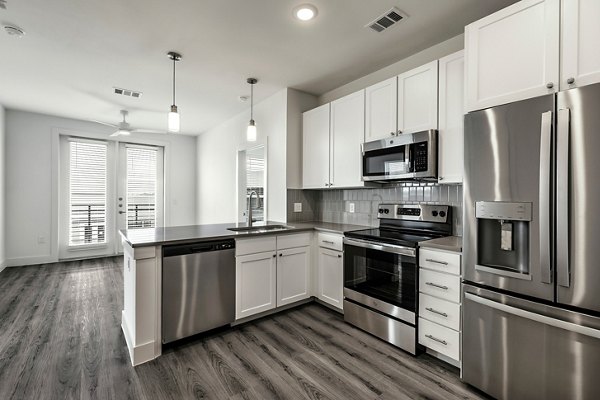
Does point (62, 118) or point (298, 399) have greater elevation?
point (62, 118)

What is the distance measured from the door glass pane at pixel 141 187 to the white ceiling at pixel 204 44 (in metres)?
2.07

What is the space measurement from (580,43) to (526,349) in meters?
1.64

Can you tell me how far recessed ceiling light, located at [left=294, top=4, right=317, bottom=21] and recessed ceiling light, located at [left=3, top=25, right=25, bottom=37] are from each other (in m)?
2.32

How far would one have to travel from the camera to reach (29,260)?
16.3 feet

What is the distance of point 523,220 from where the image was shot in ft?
5.18

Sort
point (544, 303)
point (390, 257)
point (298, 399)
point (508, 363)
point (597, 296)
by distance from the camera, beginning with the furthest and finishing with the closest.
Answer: point (390, 257), point (298, 399), point (508, 363), point (544, 303), point (597, 296)

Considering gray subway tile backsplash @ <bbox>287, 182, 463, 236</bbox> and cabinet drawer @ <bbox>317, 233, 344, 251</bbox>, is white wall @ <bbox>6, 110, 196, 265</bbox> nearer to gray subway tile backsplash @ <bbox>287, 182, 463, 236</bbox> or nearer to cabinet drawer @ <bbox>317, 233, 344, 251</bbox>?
gray subway tile backsplash @ <bbox>287, 182, 463, 236</bbox>

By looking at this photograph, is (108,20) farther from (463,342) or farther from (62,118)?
(62,118)

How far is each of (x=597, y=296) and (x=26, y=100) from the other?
653cm

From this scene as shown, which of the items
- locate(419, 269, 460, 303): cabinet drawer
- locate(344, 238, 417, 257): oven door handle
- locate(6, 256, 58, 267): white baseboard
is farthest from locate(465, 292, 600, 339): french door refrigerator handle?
locate(6, 256, 58, 267): white baseboard

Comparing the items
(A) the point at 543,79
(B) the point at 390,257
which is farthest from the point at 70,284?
(A) the point at 543,79

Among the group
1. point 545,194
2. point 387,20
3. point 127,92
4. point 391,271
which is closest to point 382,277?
point 391,271

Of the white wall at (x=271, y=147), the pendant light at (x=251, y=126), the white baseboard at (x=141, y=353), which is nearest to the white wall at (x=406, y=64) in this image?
the white wall at (x=271, y=147)

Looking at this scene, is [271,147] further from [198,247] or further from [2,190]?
[2,190]
